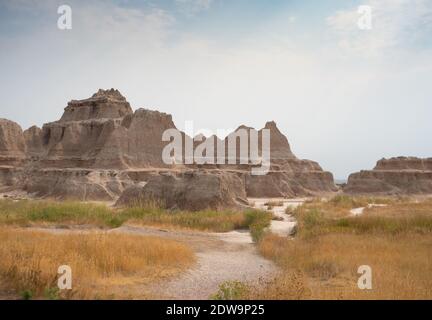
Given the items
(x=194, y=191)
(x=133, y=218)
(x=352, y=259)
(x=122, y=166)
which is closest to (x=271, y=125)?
(x=122, y=166)

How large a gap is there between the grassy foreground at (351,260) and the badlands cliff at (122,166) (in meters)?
10.9

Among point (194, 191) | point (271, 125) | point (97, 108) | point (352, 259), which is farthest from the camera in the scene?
point (271, 125)

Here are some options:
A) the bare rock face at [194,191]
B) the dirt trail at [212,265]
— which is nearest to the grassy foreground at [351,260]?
the dirt trail at [212,265]

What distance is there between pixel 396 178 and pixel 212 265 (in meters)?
59.7

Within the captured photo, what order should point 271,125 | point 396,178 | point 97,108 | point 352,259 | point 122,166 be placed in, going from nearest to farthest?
point 352,259
point 122,166
point 396,178
point 97,108
point 271,125

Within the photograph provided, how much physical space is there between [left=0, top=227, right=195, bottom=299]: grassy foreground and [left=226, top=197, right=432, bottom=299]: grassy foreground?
8.40ft

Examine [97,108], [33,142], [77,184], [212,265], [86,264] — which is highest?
[97,108]

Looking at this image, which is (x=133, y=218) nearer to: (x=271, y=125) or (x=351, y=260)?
(x=351, y=260)

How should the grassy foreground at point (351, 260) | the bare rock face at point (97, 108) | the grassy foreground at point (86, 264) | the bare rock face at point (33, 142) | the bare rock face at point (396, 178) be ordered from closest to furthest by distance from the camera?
the grassy foreground at point (86, 264), the grassy foreground at point (351, 260), the bare rock face at point (396, 178), the bare rock face at point (97, 108), the bare rock face at point (33, 142)

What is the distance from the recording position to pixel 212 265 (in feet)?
37.0

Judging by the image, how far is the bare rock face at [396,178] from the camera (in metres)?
61.9

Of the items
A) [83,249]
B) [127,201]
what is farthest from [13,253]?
[127,201]

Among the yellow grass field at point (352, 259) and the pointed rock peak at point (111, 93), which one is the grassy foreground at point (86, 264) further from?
the pointed rock peak at point (111, 93)
